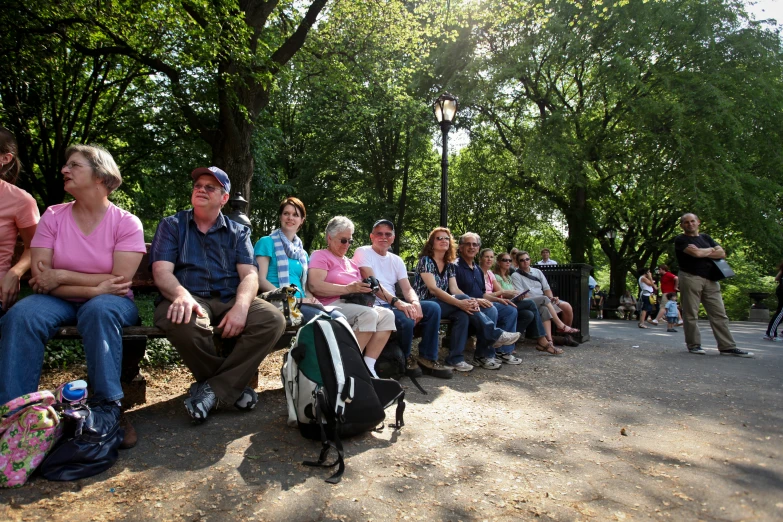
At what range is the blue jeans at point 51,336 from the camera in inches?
102

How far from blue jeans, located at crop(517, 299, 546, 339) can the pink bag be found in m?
5.40

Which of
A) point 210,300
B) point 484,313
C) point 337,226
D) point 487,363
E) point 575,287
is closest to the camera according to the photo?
point 210,300

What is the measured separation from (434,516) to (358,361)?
3.62 feet

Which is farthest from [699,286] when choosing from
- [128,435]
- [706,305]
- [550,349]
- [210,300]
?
[128,435]

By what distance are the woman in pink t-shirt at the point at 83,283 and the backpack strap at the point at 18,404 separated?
8.4 inches

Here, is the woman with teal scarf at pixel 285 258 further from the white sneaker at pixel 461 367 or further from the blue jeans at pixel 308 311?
the white sneaker at pixel 461 367

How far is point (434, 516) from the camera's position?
85.7 inches

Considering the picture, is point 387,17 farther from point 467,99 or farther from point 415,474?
point 415,474

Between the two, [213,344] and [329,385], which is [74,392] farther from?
[329,385]

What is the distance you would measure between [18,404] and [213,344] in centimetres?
106

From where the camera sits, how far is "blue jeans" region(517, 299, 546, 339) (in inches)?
260

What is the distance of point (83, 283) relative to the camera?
9.93 feet

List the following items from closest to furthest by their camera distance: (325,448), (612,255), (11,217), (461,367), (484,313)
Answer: (325,448), (11,217), (461,367), (484,313), (612,255)

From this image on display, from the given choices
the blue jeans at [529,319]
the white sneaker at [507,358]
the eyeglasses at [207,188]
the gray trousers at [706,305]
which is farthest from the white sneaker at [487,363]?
the eyeglasses at [207,188]
